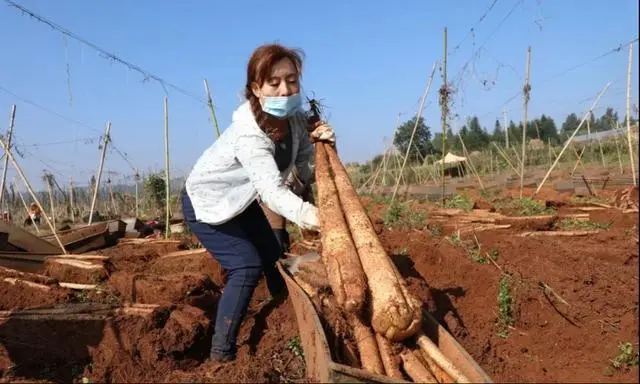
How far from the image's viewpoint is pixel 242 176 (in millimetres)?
3178

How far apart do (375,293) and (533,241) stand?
371 centimetres

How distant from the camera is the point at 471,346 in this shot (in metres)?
3.46

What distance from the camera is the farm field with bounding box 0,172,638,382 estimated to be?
3471 mm

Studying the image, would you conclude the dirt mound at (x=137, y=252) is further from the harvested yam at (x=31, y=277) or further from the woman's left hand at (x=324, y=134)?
the woman's left hand at (x=324, y=134)

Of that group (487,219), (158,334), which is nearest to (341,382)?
(158,334)

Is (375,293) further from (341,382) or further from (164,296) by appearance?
(164,296)

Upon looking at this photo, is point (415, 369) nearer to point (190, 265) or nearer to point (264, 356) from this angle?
point (264, 356)

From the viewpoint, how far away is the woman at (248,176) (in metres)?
2.91

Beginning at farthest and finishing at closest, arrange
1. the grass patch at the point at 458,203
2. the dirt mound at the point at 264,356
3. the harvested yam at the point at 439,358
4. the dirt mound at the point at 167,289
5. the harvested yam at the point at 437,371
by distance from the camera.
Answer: the grass patch at the point at 458,203, the dirt mound at the point at 167,289, the dirt mound at the point at 264,356, the harvested yam at the point at 437,371, the harvested yam at the point at 439,358

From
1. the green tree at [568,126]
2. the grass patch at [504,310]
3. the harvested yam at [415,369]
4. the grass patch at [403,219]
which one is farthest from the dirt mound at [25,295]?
the green tree at [568,126]

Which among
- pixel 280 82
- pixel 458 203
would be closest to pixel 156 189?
pixel 458 203

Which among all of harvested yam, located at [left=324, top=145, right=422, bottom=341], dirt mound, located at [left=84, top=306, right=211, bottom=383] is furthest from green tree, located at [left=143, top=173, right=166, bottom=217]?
harvested yam, located at [left=324, top=145, right=422, bottom=341]

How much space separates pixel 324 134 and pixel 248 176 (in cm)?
67

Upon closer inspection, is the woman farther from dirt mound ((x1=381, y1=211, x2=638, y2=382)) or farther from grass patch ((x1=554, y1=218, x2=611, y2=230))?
grass patch ((x1=554, y1=218, x2=611, y2=230))
